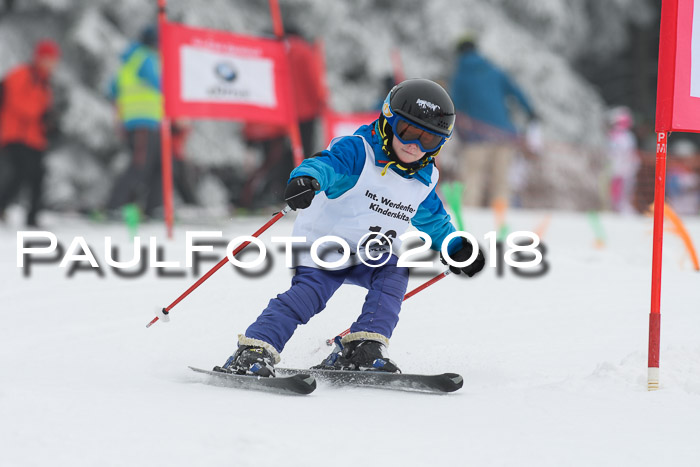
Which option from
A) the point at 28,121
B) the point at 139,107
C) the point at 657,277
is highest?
the point at 139,107

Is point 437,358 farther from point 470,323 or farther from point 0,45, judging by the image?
point 0,45

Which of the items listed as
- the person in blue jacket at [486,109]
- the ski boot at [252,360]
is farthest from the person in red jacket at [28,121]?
the ski boot at [252,360]

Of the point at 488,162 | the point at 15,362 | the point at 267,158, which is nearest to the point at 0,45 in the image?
the point at 267,158

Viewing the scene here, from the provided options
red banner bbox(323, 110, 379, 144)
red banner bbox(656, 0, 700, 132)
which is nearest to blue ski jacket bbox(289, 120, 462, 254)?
red banner bbox(656, 0, 700, 132)

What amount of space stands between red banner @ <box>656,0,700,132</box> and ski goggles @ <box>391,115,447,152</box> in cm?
83

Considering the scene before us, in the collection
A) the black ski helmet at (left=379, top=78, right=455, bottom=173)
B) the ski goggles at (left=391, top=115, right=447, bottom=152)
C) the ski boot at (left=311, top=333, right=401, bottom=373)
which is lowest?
the ski boot at (left=311, top=333, right=401, bottom=373)

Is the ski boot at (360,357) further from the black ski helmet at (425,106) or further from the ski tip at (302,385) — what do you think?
the black ski helmet at (425,106)

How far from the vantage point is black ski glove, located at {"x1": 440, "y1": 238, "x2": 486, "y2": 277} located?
3.58m

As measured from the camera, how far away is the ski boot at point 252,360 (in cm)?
310

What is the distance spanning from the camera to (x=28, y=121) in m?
7.85

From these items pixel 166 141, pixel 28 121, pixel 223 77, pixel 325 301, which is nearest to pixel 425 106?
pixel 325 301

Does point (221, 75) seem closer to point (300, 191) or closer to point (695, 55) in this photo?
point (300, 191)

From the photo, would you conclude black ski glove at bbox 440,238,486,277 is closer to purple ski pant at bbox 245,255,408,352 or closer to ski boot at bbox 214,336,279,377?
purple ski pant at bbox 245,255,408,352

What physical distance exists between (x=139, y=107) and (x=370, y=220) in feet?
16.4
